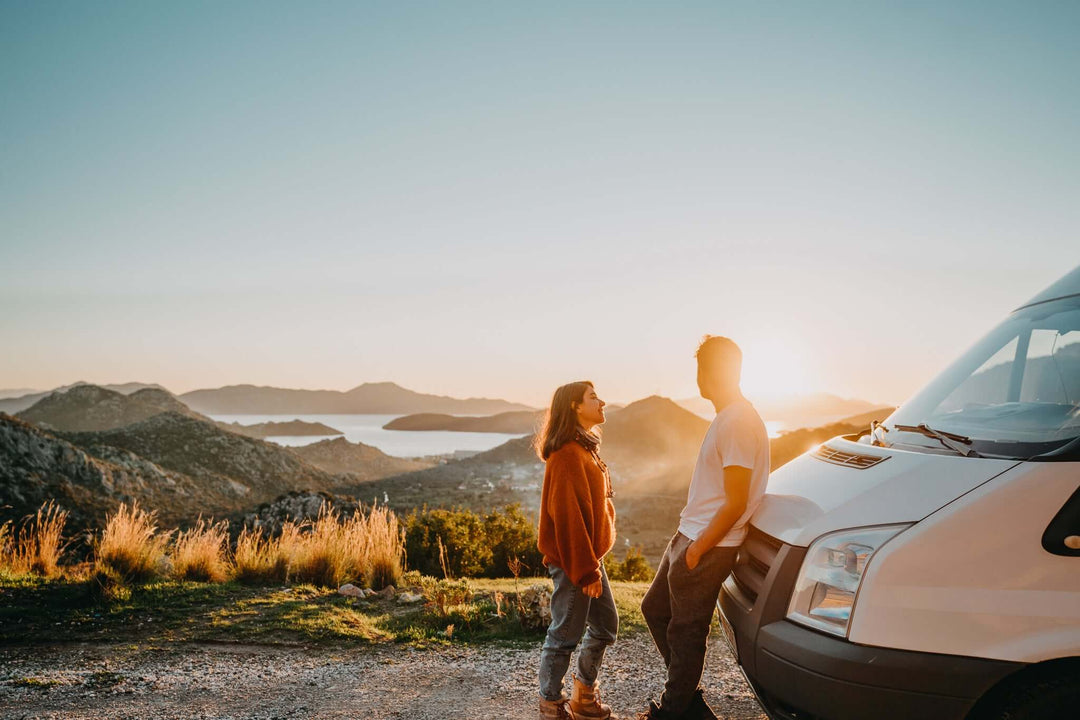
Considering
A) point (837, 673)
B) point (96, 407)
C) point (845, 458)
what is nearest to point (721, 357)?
point (845, 458)

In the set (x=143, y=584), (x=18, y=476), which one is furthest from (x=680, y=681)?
(x=18, y=476)

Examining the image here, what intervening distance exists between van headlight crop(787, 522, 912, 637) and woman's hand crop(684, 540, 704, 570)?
0.60m

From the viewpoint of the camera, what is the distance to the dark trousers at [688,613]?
346 cm

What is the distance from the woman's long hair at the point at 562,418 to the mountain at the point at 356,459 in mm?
48164

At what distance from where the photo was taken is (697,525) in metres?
3.54

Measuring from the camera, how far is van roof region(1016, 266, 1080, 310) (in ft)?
11.7

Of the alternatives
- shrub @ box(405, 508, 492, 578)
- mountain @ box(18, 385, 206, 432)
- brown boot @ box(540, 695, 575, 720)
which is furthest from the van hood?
mountain @ box(18, 385, 206, 432)

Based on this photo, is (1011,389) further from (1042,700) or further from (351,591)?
(351,591)

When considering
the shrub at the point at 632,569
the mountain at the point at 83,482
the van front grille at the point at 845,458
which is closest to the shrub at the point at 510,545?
the shrub at the point at 632,569

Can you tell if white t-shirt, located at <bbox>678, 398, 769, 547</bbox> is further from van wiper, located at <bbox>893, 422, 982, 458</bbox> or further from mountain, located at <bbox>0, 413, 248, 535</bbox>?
mountain, located at <bbox>0, 413, 248, 535</bbox>

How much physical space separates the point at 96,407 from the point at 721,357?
7045 cm

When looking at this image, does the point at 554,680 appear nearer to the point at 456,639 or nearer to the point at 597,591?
the point at 597,591

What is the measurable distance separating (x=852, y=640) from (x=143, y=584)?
8559 millimetres

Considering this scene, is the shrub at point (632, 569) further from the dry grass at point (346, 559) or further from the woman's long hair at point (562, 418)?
the woman's long hair at point (562, 418)
